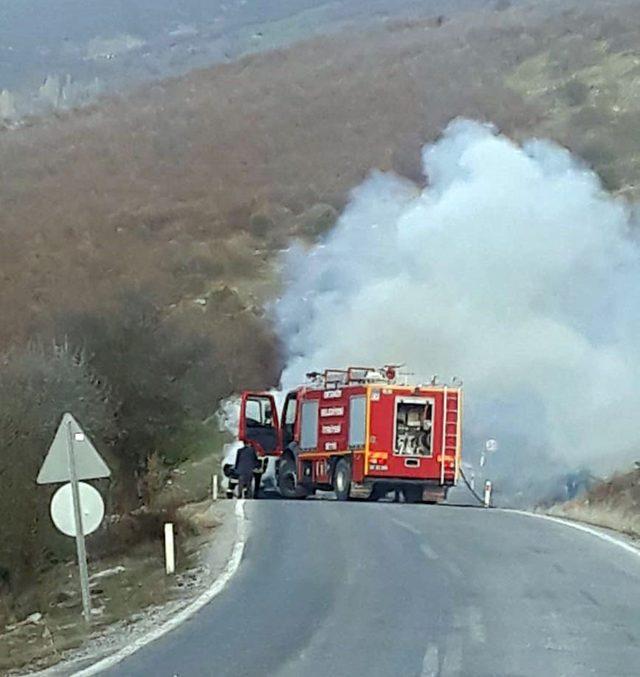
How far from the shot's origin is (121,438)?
33.7m

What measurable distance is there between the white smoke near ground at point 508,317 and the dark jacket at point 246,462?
5.61 metres

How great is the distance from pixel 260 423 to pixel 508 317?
31.7 feet

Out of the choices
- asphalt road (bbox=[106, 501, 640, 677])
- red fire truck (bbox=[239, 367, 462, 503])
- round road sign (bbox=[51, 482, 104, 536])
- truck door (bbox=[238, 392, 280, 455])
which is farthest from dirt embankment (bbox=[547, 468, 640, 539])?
round road sign (bbox=[51, 482, 104, 536])

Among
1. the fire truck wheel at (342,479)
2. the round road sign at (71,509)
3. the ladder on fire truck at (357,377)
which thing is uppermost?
the ladder on fire truck at (357,377)

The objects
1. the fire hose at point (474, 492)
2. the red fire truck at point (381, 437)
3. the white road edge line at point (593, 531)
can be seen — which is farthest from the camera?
the fire hose at point (474, 492)

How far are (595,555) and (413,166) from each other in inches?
1985

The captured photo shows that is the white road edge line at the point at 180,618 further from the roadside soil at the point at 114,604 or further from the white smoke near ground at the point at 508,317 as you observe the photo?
the white smoke near ground at the point at 508,317

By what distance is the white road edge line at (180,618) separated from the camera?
1198cm

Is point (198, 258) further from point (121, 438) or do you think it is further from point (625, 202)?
point (121, 438)

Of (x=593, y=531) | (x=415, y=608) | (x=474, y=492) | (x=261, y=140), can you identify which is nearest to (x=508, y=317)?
(x=474, y=492)

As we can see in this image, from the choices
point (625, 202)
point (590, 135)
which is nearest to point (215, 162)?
point (590, 135)

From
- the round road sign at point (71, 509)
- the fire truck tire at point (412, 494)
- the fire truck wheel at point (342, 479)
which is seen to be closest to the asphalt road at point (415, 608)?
the round road sign at point (71, 509)

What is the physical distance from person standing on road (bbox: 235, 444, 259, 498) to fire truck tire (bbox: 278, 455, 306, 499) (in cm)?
71

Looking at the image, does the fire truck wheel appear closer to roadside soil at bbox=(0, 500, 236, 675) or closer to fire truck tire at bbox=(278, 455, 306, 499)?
fire truck tire at bbox=(278, 455, 306, 499)
